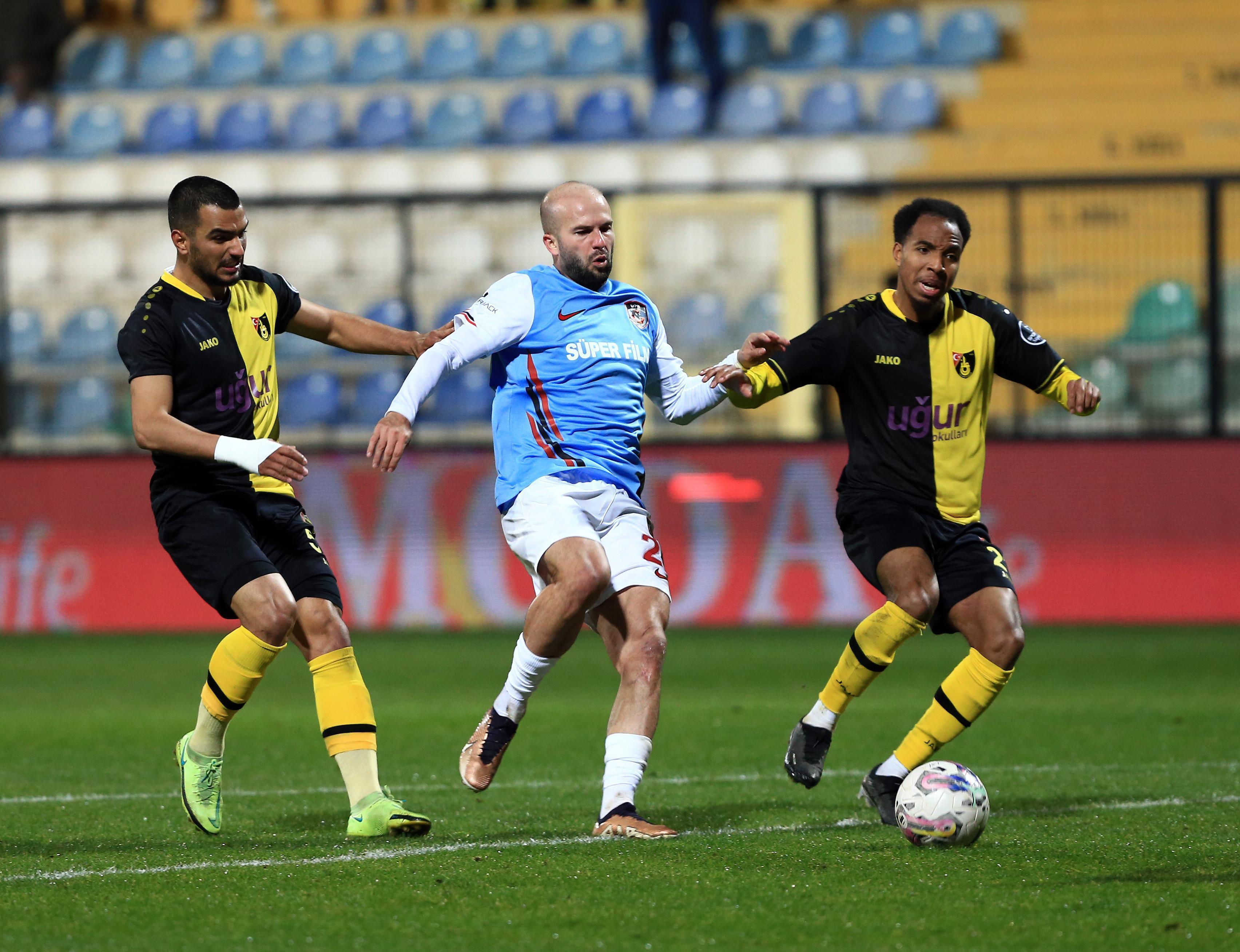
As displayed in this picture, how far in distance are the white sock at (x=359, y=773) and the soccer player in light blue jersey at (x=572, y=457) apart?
30 cm

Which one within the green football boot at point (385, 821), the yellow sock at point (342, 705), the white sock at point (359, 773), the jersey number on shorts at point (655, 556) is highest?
the jersey number on shorts at point (655, 556)

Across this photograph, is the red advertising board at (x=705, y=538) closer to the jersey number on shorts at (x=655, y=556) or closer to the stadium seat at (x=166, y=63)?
the jersey number on shorts at (x=655, y=556)

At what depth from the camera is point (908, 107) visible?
1756cm

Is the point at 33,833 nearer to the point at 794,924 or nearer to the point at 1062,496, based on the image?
the point at 794,924

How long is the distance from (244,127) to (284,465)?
13.6 meters

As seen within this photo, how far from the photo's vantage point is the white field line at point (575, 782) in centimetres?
664

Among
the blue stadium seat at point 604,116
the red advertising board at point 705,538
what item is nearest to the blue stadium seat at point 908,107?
the blue stadium seat at point 604,116

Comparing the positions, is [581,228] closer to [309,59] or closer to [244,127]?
[244,127]

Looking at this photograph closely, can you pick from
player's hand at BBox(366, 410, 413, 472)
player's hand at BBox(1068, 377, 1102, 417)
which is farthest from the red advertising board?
player's hand at BBox(366, 410, 413, 472)

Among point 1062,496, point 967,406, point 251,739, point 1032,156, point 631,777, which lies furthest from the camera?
point 1032,156

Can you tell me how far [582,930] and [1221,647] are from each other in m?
8.47

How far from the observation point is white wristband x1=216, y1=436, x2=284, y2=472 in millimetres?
5293

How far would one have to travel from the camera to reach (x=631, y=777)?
5.48 m

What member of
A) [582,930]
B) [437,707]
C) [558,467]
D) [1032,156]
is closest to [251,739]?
[437,707]
